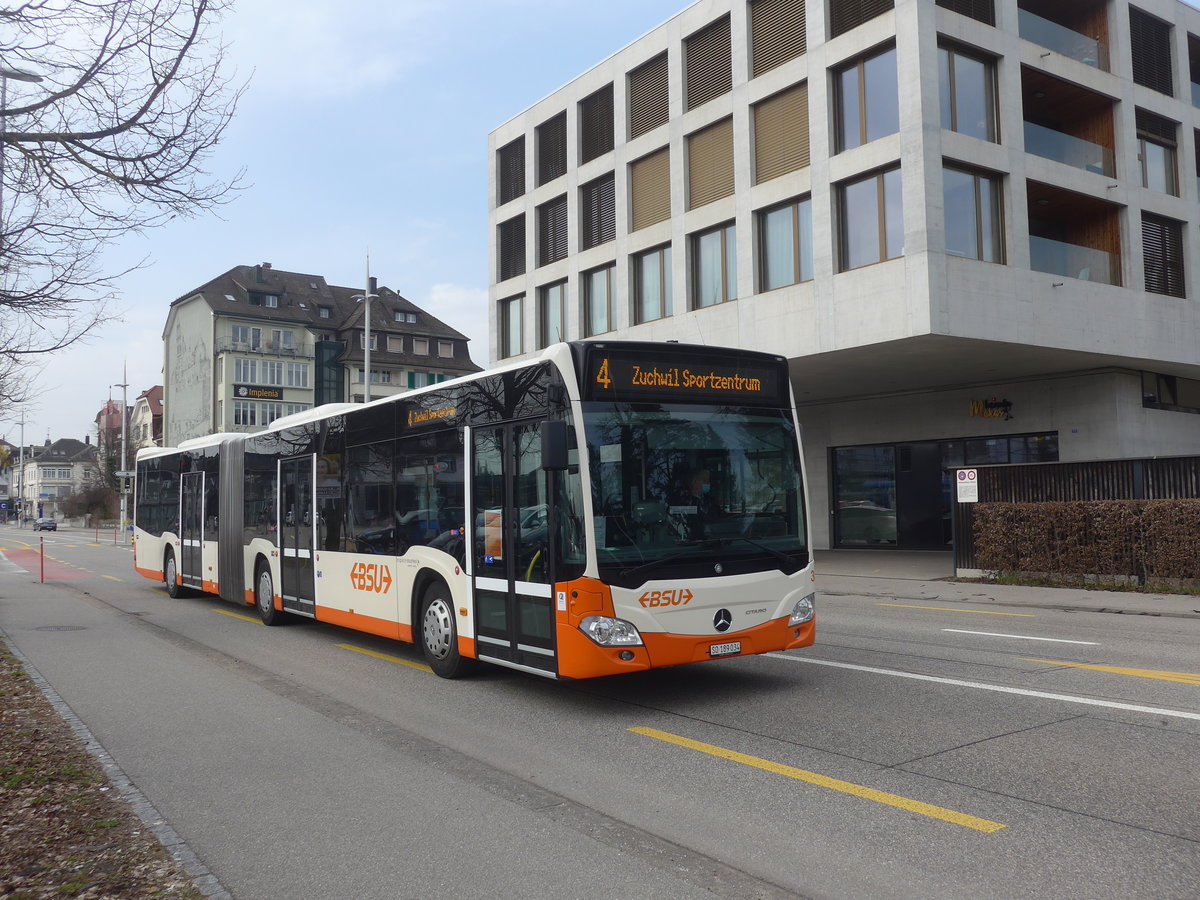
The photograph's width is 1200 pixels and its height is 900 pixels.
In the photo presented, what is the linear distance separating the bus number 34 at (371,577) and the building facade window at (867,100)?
15396 millimetres

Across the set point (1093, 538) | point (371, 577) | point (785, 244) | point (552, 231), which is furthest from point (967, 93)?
point (371, 577)

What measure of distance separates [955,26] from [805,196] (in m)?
4.65

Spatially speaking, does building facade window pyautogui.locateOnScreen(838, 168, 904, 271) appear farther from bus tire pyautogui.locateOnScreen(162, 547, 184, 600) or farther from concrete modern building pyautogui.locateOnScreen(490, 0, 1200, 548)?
bus tire pyautogui.locateOnScreen(162, 547, 184, 600)

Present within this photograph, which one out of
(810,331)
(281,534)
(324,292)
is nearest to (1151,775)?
(281,534)

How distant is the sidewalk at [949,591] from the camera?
14.2 metres

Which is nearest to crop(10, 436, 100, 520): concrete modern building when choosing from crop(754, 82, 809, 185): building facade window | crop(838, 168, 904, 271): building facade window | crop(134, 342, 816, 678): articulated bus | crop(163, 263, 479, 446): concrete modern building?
crop(163, 263, 479, 446): concrete modern building

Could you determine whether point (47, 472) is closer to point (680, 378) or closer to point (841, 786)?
point (680, 378)

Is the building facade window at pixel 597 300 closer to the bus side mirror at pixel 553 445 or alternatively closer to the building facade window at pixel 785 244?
the building facade window at pixel 785 244

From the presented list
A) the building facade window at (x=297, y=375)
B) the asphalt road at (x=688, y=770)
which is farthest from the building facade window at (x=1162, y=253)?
the building facade window at (x=297, y=375)

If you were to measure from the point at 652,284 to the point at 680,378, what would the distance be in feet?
67.0

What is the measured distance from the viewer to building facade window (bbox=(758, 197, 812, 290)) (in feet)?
74.7

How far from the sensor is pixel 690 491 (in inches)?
296

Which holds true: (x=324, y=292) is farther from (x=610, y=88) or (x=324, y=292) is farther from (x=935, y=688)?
(x=935, y=688)

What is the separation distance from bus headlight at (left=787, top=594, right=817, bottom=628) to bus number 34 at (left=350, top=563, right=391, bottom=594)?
4.31 metres
